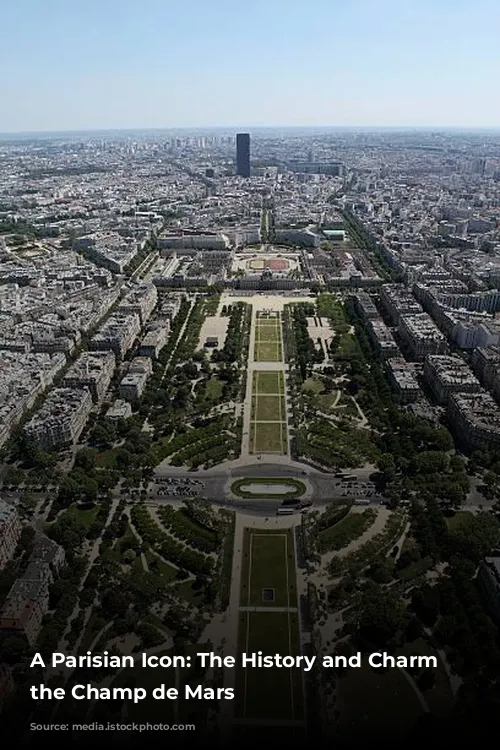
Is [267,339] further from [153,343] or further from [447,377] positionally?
[447,377]

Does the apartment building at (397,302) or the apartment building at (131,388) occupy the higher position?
the apartment building at (397,302)

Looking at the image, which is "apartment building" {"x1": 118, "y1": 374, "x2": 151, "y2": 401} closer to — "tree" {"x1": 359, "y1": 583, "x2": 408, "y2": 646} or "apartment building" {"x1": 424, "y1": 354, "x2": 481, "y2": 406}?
"apartment building" {"x1": 424, "y1": 354, "x2": 481, "y2": 406}

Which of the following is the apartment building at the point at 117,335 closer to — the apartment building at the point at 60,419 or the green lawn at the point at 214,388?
the apartment building at the point at 60,419

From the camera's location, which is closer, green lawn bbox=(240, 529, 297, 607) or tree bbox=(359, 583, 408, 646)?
tree bbox=(359, 583, 408, 646)

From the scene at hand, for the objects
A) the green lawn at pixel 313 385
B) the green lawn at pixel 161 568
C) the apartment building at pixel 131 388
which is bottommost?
the green lawn at pixel 161 568

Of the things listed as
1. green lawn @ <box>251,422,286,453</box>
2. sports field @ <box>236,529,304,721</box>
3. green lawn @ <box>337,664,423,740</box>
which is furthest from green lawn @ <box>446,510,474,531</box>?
green lawn @ <box>251,422,286,453</box>

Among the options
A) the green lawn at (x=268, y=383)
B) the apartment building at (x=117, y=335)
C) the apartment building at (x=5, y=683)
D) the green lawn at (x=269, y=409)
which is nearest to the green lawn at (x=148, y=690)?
the apartment building at (x=5, y=683)
